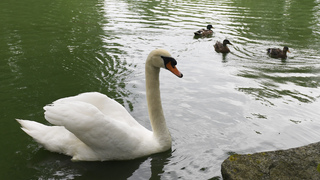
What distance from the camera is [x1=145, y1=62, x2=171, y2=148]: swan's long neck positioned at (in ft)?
19.2

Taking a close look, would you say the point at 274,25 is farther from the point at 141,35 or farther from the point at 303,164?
the point at 303,164

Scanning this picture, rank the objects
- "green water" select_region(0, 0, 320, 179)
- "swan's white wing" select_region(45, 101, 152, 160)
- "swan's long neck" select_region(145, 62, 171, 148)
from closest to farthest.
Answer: "swan's white wing" select_region(45, 101, 152, 160)
"green water" select_region(0, 0, 320, 179)
"swan's long neck" select_region(145, 62, 171, 148)

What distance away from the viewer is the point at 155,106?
5934 millimetres

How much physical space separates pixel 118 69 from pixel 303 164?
6679 mm

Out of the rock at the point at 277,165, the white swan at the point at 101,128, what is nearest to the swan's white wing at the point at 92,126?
the white swan at the point at 101,128

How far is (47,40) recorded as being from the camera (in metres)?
13.2

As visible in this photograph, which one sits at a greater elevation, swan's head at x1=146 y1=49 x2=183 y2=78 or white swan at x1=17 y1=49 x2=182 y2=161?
swan's head at x1=146 y1=49 x2=183 y2=78

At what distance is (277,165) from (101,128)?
2.23 meters

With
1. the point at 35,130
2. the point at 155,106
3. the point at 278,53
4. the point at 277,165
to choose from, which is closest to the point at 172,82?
the point at 155,106

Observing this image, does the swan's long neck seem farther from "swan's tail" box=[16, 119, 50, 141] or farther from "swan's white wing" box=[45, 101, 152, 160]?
"swan's tail" box=[16, 119, 50, 141]

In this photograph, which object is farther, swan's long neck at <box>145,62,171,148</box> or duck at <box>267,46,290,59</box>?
duck at <box>267,46,290,59</box>

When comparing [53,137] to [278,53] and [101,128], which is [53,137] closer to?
[101,128]

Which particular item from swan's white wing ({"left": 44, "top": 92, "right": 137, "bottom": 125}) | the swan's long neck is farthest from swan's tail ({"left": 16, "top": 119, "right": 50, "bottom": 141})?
the swan's long neck

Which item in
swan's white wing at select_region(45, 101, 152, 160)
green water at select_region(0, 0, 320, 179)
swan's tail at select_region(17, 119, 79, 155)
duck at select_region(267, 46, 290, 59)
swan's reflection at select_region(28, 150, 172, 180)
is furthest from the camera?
duck at select_region(267, 46, 290, 59)
